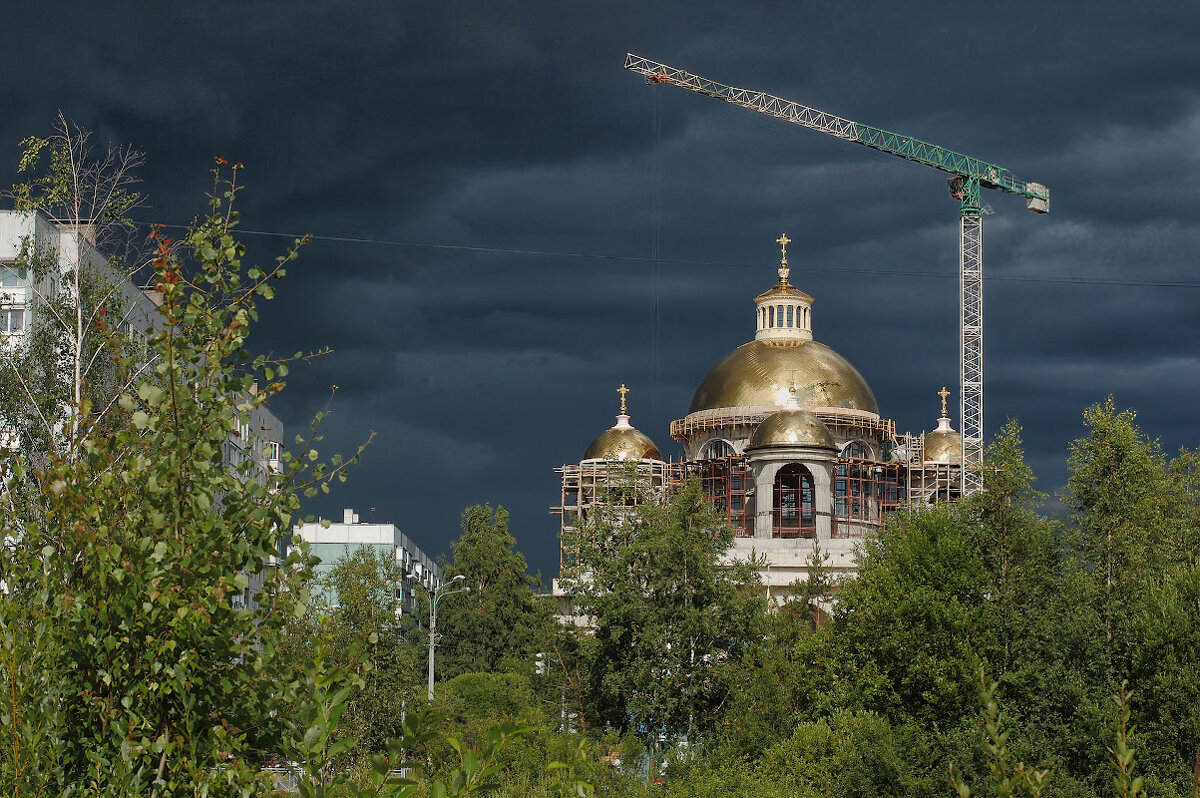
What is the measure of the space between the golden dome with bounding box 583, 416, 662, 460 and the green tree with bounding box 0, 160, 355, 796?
67.8 meters

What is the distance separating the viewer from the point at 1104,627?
34.3m

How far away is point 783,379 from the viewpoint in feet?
231

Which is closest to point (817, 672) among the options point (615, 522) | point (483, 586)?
point (615, 522)

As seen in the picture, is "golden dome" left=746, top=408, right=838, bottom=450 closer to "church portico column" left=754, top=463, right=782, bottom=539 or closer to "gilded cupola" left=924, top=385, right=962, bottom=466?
"church portico column" left=754, top=463, right=782, bottom=539

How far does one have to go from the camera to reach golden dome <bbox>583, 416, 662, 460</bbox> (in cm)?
7606

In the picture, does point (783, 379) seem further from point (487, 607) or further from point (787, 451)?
point (487, 607)

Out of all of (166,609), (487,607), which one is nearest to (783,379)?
(487,607)

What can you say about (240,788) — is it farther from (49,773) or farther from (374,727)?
(374,727)

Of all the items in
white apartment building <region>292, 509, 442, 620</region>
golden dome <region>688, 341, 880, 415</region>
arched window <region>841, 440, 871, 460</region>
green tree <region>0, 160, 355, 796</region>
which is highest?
golden dome <region>688, 341, 880, 415</region>

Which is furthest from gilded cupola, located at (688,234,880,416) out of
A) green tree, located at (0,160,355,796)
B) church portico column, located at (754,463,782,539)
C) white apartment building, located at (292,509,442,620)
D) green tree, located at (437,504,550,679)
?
green tree, located at (0,160,355,796)

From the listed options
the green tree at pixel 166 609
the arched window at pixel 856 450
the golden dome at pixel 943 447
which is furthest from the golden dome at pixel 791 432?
the green tree at pixel 166 609

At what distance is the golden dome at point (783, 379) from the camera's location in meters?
70.2

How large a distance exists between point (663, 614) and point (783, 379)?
34.8 metres

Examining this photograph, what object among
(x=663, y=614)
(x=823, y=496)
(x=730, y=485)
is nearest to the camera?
(x=663, y=614)
